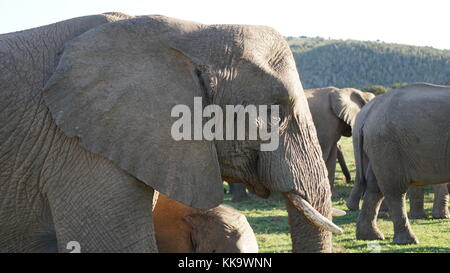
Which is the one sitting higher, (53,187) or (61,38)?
(61,38)

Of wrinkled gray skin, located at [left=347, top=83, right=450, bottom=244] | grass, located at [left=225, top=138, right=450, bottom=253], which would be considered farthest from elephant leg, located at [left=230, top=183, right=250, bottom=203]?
wrinkled gray skin, located at [left=347, top=83, right=450, bottom=244]

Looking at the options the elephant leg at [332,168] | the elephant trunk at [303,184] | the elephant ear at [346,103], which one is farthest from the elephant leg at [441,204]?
the elephant trunk at [303,184]

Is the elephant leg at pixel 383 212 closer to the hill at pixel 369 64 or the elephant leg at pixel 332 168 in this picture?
the elephant leg at pixel 332 168

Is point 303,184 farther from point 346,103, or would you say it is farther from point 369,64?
point 369,64

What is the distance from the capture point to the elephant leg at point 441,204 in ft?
32.3

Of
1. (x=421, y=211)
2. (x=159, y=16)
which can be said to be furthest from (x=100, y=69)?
(x=421, y=211)

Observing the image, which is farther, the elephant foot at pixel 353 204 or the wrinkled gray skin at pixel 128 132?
the elephant foot at pixel 353 204

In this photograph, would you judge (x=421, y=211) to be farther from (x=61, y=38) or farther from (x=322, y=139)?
(x=61, y=38)

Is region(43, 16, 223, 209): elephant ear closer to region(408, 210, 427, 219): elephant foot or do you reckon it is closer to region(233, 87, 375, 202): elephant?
region(408, 210, 427, 219): elephant foot

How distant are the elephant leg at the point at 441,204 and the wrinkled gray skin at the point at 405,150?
1.70 meters

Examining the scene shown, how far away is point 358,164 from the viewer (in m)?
9.71

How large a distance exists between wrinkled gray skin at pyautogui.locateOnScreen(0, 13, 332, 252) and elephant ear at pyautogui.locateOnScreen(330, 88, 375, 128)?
9506 millimetres

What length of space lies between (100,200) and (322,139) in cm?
1014

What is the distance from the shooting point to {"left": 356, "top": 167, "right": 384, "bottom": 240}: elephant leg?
818 centimetres
